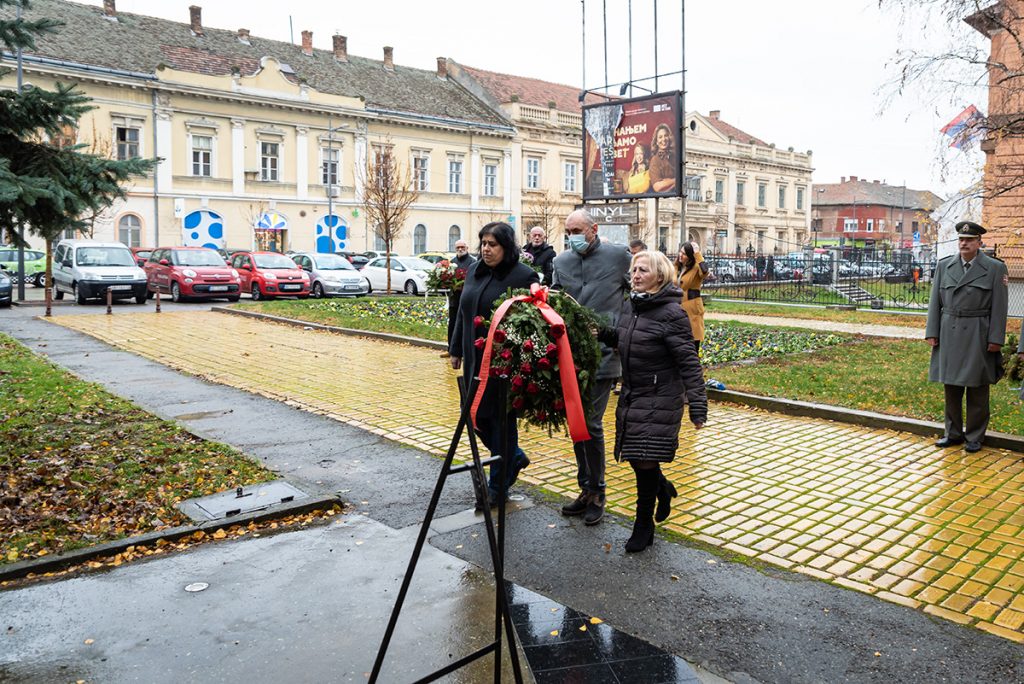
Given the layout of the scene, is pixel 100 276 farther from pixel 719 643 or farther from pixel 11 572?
pixel 719 643

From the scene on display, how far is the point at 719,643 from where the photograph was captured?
4.26 metres

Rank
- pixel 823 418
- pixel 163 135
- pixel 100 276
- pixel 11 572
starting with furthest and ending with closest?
pixel 163 135
pixel 100 276
pixel 823 418
pixel 11 572

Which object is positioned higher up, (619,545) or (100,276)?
(100,276)

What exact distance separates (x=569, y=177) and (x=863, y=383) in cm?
5059

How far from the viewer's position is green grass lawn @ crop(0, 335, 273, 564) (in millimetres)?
5699

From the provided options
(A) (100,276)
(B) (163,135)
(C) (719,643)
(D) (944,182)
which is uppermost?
(B) (163,135)

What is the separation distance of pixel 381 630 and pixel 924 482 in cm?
494

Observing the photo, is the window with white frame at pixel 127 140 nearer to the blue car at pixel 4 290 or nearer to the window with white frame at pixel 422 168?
the window with white frame at pixel 422 168

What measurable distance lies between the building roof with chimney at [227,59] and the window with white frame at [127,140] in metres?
2.79

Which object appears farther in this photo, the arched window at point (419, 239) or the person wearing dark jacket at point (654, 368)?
the arched window at point (419, 239)

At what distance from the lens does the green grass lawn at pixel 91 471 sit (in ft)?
18.7

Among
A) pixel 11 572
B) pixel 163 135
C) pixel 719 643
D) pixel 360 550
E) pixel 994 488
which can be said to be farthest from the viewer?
pixel 163 135

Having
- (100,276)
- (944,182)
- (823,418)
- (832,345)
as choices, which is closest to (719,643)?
(823,418)

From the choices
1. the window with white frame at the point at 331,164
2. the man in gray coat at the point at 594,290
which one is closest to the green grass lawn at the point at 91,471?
the man in gray coat at the point at 594,290
